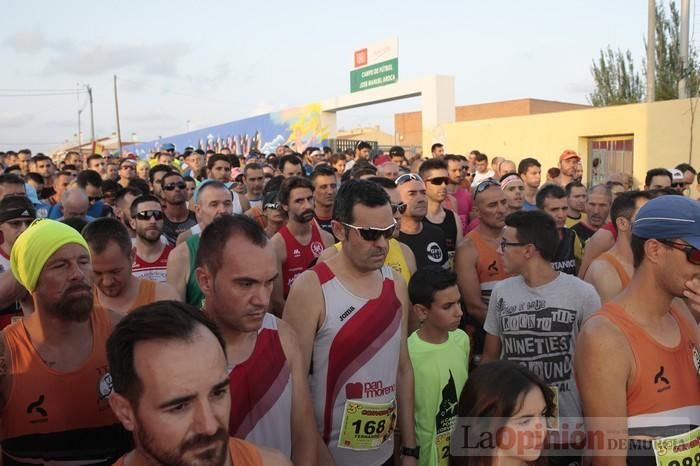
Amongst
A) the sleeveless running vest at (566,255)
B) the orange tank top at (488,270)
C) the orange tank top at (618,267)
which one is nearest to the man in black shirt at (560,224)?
the sleeveless running vest at (566,255)

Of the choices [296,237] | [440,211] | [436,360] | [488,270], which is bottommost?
[436,360]

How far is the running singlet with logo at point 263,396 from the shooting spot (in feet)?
8.21

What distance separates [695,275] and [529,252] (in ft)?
4.58

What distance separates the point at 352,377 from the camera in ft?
10.2

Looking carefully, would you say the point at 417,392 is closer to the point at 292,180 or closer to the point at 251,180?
the point at 292,180

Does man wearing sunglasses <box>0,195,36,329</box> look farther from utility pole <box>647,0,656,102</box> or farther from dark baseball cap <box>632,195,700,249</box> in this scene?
utility pole <box>647,0,656,102</box>

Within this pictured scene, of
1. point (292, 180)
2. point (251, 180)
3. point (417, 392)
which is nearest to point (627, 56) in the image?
point (251, 180)

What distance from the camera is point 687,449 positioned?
8.20 ft

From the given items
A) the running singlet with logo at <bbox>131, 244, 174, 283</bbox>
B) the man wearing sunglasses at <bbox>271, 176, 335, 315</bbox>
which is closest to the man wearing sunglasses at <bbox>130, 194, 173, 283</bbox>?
the running singlet with logo at <bbox>131, 244, 174, 283</bbox>

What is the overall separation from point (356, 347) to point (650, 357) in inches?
55.9

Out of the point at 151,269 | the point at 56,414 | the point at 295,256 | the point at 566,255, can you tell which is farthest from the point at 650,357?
the point at 151,269

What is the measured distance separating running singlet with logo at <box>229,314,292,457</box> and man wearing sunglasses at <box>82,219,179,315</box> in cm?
103

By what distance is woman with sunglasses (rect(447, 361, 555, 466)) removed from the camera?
2234 mm

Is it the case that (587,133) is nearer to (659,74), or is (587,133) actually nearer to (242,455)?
(659,74)
